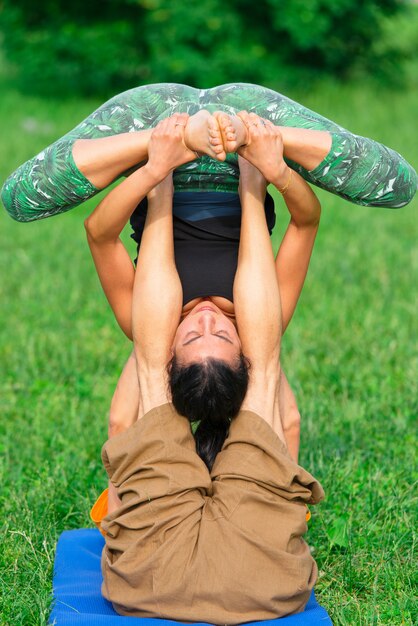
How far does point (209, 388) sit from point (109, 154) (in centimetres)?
88

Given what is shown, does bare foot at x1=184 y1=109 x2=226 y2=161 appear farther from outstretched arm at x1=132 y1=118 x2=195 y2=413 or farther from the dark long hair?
the dark long hair

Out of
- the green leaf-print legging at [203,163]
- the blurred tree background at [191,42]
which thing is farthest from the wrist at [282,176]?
the blurred tree background at [191,42]

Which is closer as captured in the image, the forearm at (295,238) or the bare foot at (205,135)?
the bare foot at (205,135)

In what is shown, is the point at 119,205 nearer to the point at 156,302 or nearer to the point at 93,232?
the point at 93,232

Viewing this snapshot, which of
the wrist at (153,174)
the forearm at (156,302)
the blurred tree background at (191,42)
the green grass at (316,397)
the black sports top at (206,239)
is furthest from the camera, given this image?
the blurred tree background at (191,42)

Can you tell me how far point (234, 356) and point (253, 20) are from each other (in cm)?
1215

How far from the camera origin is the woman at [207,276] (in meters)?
3.57

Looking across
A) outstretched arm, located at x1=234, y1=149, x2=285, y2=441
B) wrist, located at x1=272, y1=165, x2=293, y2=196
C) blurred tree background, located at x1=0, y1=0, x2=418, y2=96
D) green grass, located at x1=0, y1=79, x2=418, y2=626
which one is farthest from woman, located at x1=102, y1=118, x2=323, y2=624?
blurred tree background, located at x1=0, y1=0, x2=418, y2=96

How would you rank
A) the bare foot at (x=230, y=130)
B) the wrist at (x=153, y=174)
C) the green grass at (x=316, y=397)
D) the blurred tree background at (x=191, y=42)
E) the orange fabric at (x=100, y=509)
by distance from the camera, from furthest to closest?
the blurred tree background at (x=191, y=42) → the orange fabric at (x=100, y=509) → the green grass at (x=316, y=397) → the wrist at (x=153, y=174) → the bare foot at (x=230, y=130)

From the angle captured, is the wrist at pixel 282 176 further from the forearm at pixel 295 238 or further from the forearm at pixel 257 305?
the forearm at pixel 257 305

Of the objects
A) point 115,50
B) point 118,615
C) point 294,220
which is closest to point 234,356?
point 294,220

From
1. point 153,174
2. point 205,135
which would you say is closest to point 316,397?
point 153,174

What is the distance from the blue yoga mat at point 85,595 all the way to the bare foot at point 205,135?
1.55 meters

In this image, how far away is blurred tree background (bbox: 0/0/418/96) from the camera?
14398 mm
